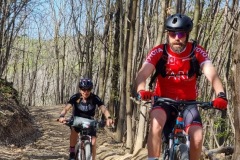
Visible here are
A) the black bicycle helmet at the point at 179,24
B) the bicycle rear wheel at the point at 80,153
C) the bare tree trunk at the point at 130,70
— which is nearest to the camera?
the black bicycle helmet at the point at 179,24

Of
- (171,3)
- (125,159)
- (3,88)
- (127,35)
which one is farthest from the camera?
(3,88)

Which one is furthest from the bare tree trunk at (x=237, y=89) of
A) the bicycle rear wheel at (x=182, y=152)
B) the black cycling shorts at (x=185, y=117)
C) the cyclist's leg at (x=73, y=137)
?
the cyclist's leg at (x=73, y=137)

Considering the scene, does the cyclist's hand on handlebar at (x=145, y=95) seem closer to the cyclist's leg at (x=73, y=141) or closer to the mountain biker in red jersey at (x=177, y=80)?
the mountain biker in red jersey at (x=177, y=80)

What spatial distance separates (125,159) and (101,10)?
536 inches

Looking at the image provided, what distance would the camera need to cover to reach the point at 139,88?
4.13 m

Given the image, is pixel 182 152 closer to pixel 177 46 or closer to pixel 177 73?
pixel 177 73

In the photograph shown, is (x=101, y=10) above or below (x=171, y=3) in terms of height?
above

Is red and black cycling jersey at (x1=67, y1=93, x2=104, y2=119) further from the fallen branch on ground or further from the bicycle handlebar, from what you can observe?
the bicycle handlebar

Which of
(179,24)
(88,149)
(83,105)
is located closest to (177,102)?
(179,24)

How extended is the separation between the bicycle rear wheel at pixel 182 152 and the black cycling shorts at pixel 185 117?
0.96 ft

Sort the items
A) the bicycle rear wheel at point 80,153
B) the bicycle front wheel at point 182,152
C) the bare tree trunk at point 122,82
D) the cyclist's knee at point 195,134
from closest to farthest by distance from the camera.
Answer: the bicycle front wheel at point 182,152
the cyclist's knee at point 195,134
the bicycle rear wheel at point 80,153
the bare tree trunk at point 122,82

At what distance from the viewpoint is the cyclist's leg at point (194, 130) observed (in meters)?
4.04

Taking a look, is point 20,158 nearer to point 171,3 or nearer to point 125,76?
point 125,76

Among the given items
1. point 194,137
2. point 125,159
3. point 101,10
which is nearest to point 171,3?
point 125,159
